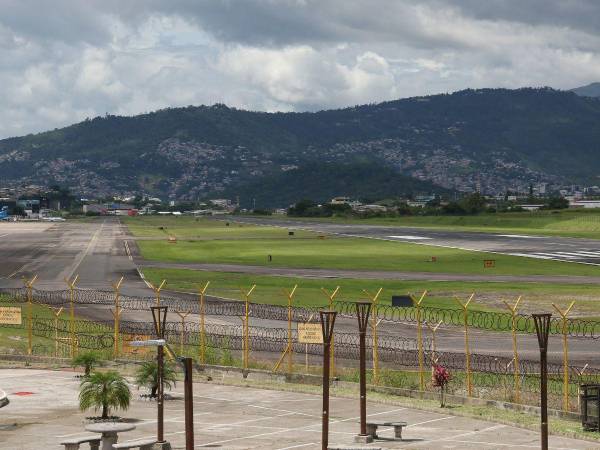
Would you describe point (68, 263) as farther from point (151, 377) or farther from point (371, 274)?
point (151, 377)

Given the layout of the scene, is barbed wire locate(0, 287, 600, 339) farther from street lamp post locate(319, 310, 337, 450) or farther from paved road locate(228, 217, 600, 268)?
paved road locate(228, 217, 600, 268)

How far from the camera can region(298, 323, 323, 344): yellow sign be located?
38250mm

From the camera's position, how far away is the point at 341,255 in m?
130

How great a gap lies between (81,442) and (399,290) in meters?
55.7

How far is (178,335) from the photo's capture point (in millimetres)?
54469

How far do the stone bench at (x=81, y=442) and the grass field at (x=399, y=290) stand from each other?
4115cm

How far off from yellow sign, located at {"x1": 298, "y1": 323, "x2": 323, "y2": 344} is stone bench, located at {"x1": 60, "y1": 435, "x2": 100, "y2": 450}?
10704 millimetres

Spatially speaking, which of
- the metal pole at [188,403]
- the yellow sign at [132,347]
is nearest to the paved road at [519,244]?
the yellow sign at [132,347]

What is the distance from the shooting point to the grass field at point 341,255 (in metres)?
106

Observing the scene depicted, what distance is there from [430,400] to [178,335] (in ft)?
64.9

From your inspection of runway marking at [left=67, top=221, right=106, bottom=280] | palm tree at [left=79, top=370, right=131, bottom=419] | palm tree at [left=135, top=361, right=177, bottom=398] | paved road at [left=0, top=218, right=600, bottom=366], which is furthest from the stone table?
runway marking at [left=67, top=221, right=106, bottom=280]

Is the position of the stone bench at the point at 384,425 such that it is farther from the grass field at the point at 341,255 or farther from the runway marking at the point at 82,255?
the runway marking at the point at 82,255

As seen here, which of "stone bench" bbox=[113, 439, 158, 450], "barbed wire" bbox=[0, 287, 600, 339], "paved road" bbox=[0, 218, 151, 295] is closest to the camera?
"stone bench" bbox=[113, 439, 158, 450]

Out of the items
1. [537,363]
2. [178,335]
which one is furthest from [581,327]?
[178,335]
